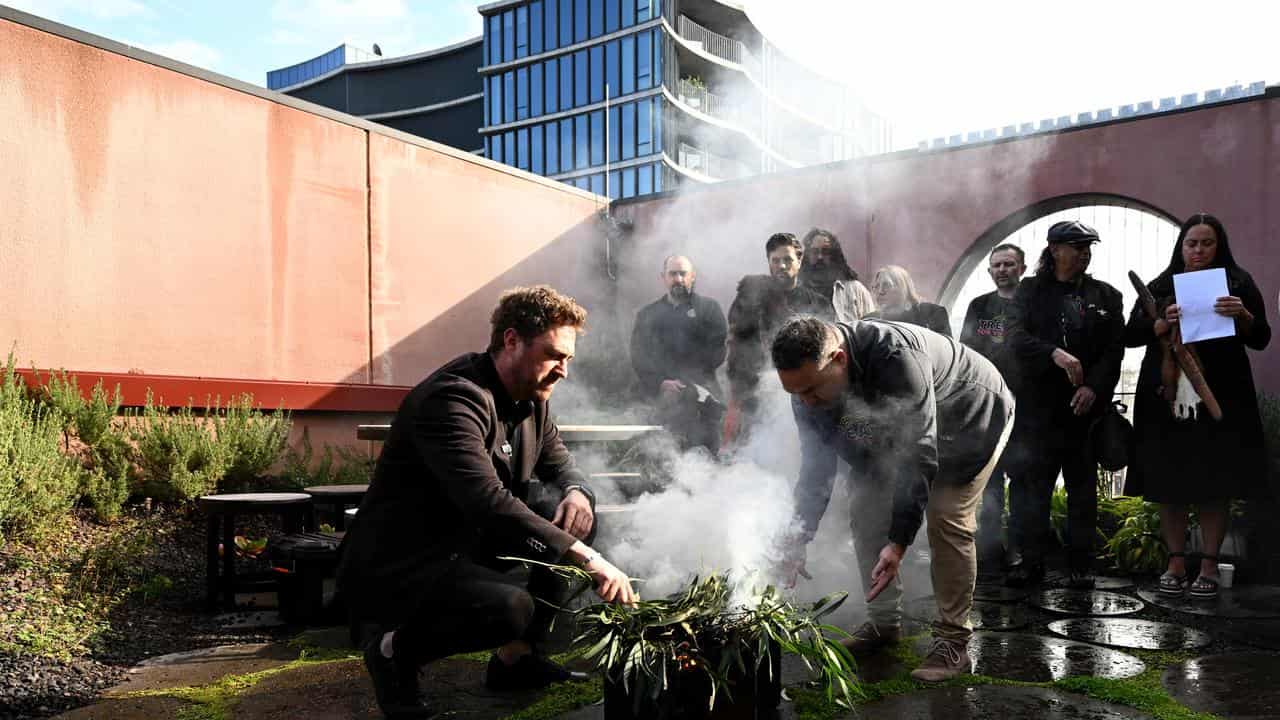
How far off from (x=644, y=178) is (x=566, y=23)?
10479 mm

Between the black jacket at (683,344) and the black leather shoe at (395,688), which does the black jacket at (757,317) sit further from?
the black leather shoe at (395,688)

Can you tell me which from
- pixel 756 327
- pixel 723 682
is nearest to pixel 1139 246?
pixel 756 327

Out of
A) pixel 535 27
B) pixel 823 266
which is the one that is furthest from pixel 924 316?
pixel 535 27

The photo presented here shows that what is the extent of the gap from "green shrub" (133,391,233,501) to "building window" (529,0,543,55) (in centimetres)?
5035

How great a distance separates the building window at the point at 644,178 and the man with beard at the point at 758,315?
4413 centimetres

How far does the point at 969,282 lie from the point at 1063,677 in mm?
5960

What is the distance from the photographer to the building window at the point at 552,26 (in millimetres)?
51375

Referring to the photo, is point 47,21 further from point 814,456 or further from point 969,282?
point 969,282

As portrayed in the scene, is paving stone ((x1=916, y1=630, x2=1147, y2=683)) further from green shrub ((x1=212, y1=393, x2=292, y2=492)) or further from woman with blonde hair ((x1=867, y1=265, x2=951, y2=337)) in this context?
green shrub ((x1=212, y1=393, x2=292, y2=492))

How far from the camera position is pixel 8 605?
13.3 ft

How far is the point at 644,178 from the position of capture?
49594 mm

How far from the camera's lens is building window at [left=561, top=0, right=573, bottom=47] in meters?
50.8

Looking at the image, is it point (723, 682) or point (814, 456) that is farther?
point (814, 456)

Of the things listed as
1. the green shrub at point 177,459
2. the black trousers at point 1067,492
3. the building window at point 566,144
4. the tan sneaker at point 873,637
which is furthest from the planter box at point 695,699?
the building window at point 566,144
